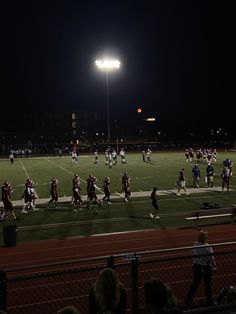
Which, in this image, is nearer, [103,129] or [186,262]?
[186,262]

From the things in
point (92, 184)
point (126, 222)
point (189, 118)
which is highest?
point (189, 118)

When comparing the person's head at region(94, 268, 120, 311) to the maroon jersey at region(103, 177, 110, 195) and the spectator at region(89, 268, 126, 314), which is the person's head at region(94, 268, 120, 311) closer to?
the spectator at region(89, 268, 126, 314)

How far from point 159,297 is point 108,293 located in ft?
2.12

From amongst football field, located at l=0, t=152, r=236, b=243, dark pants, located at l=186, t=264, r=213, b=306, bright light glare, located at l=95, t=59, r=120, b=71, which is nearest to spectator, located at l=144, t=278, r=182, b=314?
dark pants, located at l=186, t=264, r=213, b=306

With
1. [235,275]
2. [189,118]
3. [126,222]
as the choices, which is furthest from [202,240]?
[189,118]

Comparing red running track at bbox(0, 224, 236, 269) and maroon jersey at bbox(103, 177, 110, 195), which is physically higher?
maroon jersey at bbox(103, 177, 110, 195)

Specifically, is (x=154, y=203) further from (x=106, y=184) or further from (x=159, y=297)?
(x=159, y=297)

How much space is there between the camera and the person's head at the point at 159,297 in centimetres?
315

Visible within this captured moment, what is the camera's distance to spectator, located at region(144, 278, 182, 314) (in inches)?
123

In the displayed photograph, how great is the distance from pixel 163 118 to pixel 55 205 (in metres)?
109

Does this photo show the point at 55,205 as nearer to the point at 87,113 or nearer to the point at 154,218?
the point at 154,218

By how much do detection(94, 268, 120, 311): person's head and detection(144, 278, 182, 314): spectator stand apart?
506 mm

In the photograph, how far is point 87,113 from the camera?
144 metres

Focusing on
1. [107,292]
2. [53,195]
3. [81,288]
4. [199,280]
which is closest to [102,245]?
[81,288]
